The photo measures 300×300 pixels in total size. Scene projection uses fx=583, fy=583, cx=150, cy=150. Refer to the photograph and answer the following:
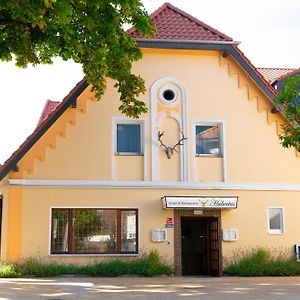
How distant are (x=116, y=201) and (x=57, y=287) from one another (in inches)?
184

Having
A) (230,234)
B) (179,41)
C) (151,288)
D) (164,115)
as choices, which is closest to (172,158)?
(164,115)

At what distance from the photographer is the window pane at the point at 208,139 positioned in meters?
20.8

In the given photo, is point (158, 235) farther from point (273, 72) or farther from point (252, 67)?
point (273, 72)

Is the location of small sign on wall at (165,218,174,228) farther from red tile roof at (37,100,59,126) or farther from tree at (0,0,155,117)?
red tile roof at (37,100,59,126)

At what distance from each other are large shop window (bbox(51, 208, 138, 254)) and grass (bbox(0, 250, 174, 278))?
0.56 metres

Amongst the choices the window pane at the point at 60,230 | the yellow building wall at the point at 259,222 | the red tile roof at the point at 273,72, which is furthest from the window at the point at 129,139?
the red tile roof at the point at 273,72

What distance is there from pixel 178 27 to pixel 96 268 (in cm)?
900

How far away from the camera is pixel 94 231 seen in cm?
1969

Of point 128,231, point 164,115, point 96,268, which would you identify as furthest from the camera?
point 164,115

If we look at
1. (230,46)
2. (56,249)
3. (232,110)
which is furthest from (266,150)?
(56,249)

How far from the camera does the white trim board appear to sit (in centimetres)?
1941

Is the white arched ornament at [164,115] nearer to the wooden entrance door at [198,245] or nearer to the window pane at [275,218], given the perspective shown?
the wooden entrance door at [198,245]

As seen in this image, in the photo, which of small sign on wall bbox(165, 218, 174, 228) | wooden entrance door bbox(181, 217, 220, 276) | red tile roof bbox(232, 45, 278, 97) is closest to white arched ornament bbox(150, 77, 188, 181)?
small sign on wall bbox(165, 218, 174, 228)

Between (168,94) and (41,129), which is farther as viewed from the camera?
(168,94)
